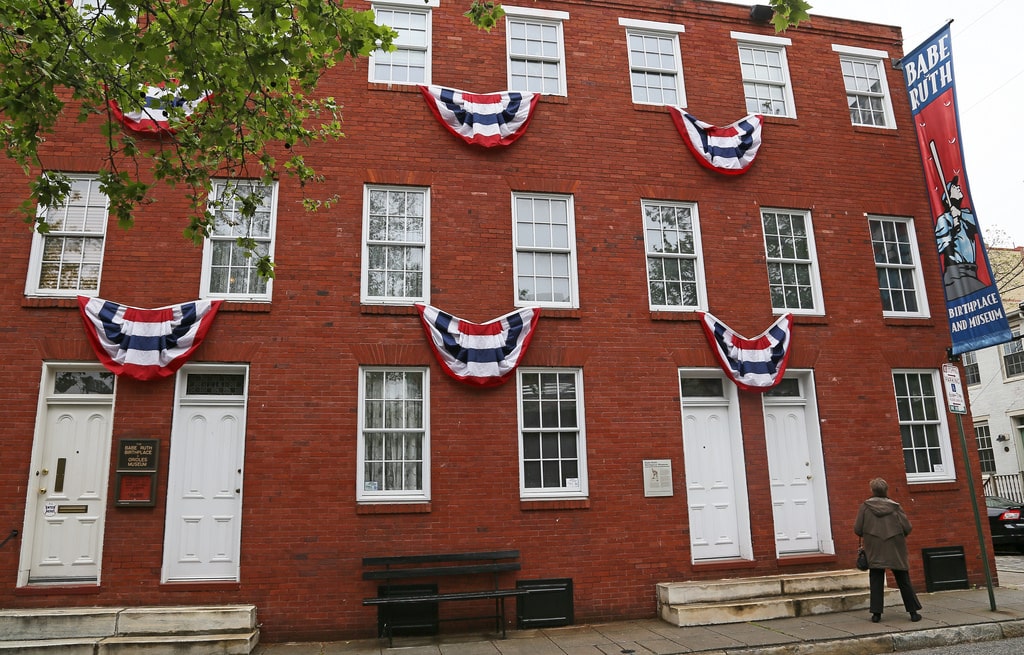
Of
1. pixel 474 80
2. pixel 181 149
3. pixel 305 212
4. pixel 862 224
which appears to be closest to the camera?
pixel 181 149

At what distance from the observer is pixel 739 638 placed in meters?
8.46

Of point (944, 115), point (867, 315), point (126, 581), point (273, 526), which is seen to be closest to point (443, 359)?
point (273, 526)

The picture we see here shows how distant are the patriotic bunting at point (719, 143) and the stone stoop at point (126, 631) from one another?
31.6 feet

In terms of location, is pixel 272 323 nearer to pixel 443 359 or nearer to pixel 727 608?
pixel 443 359

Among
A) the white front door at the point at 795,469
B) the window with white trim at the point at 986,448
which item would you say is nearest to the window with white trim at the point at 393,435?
the white front door at the point at 795,469

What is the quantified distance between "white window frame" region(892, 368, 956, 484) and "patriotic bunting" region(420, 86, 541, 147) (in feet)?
25.2

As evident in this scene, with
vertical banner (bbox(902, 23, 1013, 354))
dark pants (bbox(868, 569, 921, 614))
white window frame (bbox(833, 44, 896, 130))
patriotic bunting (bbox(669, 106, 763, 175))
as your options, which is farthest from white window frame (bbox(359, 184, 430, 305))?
vertical banner (bbox(902, 23, 1013, 354))

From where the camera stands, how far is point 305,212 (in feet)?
33.3

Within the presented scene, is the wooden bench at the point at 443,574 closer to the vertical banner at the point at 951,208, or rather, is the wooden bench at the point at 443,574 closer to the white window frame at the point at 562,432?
the white window frame at the point at 562,432

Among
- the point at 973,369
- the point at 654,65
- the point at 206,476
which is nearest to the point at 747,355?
the point at 654,65

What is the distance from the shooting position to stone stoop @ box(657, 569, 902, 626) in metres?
Result: 9.27

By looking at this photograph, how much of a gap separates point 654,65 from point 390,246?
19.0ft

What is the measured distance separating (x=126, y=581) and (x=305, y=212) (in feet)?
17.9

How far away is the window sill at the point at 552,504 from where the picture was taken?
974 centimetres
